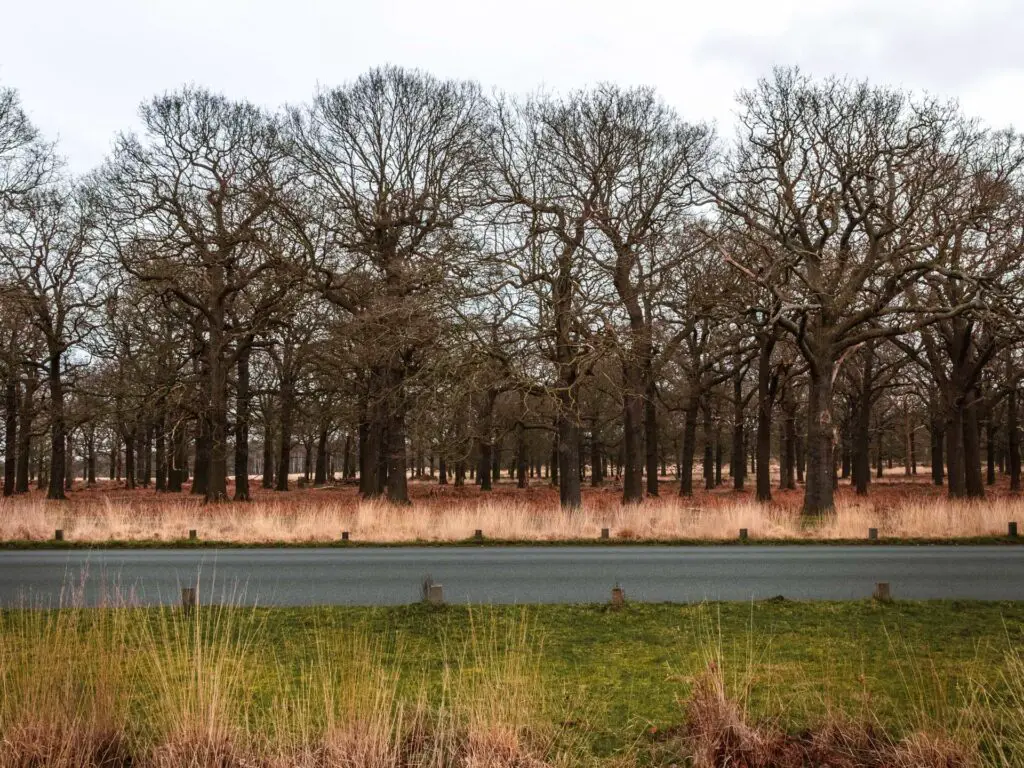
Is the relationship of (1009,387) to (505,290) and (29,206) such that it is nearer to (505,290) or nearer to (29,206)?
(505,290)

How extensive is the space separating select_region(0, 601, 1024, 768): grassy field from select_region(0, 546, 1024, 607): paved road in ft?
7.45

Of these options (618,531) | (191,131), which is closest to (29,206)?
(191,131)

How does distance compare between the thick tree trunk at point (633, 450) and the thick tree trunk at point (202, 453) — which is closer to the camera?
the thick tree trunk at point (633, 450)

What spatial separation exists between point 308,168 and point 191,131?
437 cm

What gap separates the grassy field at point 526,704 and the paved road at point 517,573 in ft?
7.45

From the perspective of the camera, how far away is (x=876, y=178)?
20.5m

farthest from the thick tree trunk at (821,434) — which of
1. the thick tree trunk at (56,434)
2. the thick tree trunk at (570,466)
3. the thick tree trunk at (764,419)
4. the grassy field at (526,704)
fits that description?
the thick tree trunk at (56,434)

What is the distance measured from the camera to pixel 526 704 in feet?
17.9

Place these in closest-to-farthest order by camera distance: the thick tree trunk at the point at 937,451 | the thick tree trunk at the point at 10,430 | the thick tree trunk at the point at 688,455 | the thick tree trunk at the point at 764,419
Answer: the thick tree trunk at the point at 764,419
the thick tree trunk at the point at 10,430
the thick tree trunk at the point at 688,455
the thick tree trunk at the point at 937,451

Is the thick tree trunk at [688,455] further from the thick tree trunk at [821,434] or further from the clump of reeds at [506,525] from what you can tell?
the clump of reeds at [506,525]

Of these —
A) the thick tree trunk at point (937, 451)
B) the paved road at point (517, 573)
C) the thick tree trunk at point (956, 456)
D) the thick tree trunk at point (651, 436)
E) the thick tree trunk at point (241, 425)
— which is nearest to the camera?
the paved road at point (517, 573)

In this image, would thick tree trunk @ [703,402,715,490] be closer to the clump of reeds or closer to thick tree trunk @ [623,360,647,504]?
thick tree trunk @ [623,360,647,504]

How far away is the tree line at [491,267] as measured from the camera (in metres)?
21.0

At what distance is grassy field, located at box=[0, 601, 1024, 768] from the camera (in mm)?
5023
